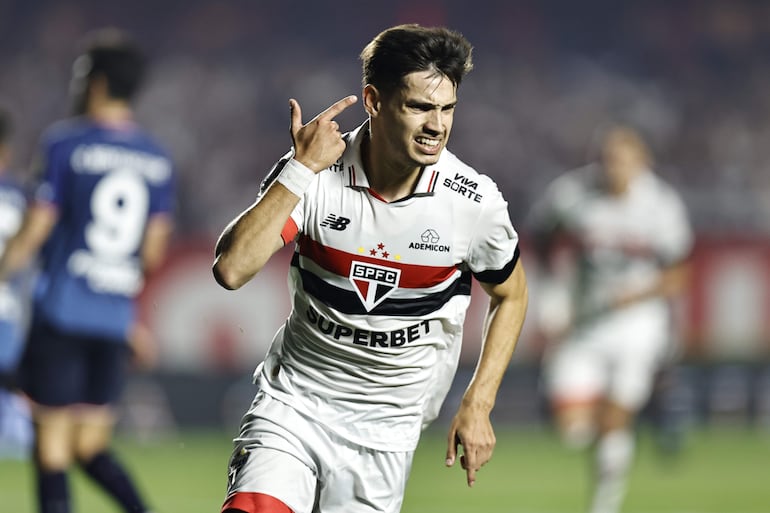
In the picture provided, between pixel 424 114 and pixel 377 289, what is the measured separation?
589mm

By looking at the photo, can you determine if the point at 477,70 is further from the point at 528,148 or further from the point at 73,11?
the point at 73,11

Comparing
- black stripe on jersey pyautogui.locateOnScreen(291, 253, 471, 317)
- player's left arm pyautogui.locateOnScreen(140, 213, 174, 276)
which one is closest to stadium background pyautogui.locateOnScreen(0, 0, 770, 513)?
player's left arm pyautogui.locateOnScreen(140, 213, 174, 276)

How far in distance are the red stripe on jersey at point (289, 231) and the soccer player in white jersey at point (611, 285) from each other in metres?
4.81

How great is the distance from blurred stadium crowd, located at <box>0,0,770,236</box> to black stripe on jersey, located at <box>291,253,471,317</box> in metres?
10.5

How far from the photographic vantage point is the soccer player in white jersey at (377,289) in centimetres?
391

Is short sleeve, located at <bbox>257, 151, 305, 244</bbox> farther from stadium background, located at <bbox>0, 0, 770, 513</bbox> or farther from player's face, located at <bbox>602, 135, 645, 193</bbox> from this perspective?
stadium background, located at <bbox>0, 0, 770, 513</bbox>

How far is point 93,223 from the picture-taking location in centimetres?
632

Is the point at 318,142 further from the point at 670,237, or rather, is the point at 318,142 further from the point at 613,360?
the point at 670,237

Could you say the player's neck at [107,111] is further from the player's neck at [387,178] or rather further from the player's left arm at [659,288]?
the player's left arm at [659,288]

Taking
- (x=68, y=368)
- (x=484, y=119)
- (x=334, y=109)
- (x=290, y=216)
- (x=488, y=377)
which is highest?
(x=484, y=119)

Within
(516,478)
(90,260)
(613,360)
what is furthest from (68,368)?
(516,478)

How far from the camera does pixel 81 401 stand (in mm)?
6168

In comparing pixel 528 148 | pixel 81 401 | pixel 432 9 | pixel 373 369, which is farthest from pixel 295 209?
pixel 432 9

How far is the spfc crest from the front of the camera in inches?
162
